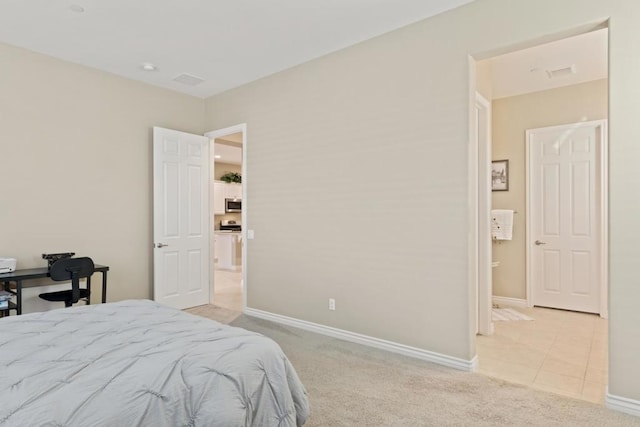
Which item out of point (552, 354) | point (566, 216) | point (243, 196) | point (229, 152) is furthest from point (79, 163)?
point (566, 216)

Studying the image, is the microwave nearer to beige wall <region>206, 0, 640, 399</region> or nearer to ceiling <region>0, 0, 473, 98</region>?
beige wall <region>206, 0, 640, 399</region>

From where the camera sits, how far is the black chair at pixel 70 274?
3.42 metres

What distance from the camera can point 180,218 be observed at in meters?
4.93

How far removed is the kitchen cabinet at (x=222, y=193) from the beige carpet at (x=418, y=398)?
22.5 feet

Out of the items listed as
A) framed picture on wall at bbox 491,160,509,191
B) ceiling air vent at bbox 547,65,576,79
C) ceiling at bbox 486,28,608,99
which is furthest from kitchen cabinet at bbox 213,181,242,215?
ceiling air vent at bbox 547,65,576,79

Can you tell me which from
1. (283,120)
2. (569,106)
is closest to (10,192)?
(283,120)

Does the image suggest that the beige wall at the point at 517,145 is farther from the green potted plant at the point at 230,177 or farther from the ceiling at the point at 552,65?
the green potted plant at the point at 230,177

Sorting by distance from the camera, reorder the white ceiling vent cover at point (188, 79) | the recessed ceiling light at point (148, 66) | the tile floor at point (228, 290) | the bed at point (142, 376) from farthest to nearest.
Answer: the tile floor at point (228, 290)
the white ceiling vent cover at point (188, 79)
the recessed ceiling light at point (148, 66)
the bed at point (142, 376)

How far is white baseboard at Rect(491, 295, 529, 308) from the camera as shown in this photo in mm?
5156

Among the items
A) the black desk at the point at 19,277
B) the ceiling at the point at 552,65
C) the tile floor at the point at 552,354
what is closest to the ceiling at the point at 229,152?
the black desk at the point at 19,277

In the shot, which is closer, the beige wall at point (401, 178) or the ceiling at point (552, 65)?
the beige wall at point (401, 178)

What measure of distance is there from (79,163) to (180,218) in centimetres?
127

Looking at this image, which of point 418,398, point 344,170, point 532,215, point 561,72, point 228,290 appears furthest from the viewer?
point 228,290

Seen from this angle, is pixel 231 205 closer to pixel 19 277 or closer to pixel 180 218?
pixel 180 218
